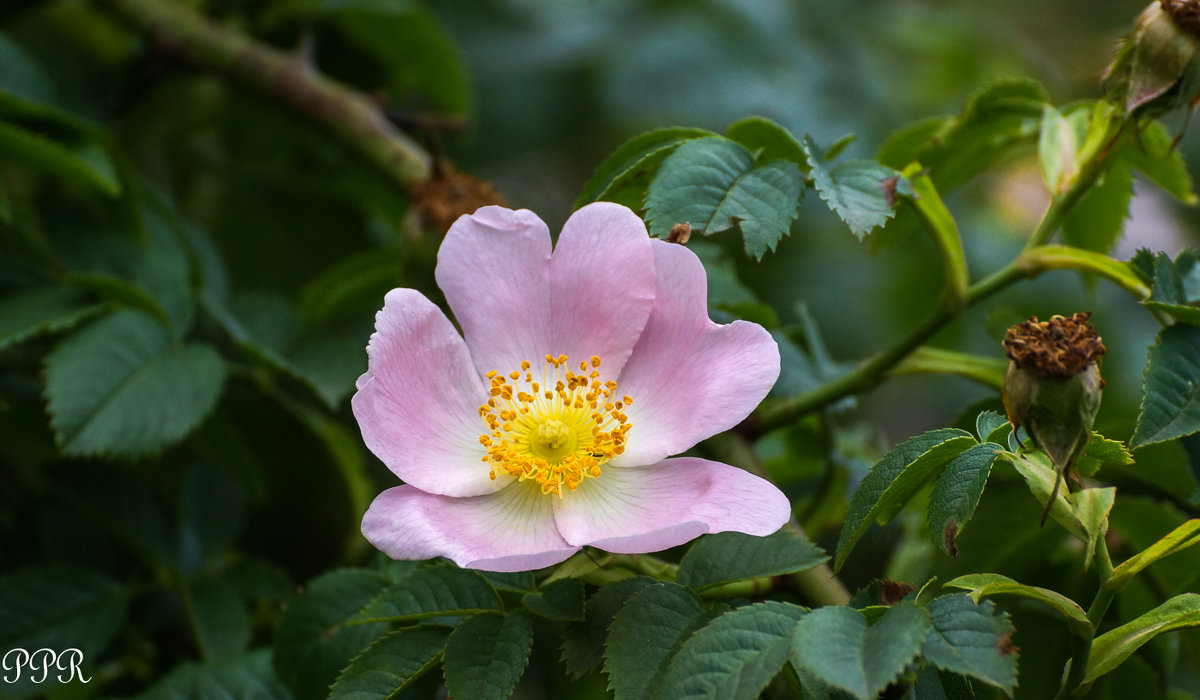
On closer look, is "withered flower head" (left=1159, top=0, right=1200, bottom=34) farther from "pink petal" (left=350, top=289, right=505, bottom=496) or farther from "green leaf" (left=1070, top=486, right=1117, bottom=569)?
"pink petal" (left=350, top=289, right=505, bottom=496)

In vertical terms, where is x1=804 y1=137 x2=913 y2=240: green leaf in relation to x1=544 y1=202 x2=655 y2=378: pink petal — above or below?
above

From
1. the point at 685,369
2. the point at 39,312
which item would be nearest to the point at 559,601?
the point at 685,369

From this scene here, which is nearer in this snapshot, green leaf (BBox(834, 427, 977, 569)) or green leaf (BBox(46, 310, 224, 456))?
green leaf (BBox(834, 427, 977, 569))

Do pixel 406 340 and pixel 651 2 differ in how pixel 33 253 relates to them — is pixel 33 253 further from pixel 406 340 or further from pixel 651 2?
pixel 651 2

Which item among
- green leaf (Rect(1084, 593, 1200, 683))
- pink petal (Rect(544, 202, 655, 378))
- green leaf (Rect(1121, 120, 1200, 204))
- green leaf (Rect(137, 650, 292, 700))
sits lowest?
green leaf (Rect(137, 650, 292, 700))

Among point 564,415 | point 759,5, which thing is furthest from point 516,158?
point 564,415

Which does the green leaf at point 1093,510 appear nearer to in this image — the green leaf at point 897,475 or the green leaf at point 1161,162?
the green leaf at point 897,475

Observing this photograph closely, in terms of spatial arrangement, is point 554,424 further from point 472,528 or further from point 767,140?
point 767,140

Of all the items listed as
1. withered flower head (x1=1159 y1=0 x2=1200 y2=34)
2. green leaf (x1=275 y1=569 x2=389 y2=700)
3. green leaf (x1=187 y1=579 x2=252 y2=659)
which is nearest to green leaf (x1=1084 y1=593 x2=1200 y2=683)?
withered flower head (x1=1159 y1=0 x2=1200 y2=34)
